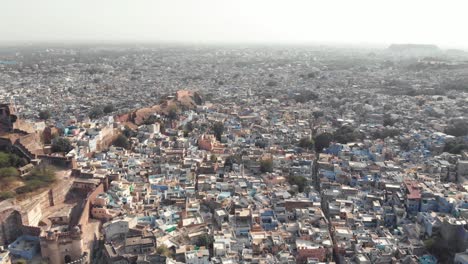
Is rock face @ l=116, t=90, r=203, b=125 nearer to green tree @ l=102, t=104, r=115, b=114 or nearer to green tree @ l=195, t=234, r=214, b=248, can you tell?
green tree @ l=102, t=104, r=115, b=114

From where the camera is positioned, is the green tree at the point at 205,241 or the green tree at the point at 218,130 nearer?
the green tree at the point at 205,241

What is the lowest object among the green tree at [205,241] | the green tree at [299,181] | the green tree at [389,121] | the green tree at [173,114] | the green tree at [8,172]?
the green tree at [205,241]

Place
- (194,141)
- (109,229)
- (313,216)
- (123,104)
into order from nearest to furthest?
(109,229) → (313,216) → (194,141) → (123,104)

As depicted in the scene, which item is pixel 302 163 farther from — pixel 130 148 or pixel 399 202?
pixel 130 148

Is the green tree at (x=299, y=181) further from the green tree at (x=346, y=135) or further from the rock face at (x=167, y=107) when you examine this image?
the rock face at (x=167, y=107)

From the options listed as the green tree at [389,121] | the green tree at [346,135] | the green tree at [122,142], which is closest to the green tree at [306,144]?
the green tree at [346,135]

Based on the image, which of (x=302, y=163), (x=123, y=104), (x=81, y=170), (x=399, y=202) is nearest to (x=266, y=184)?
(x=302, y=163)
